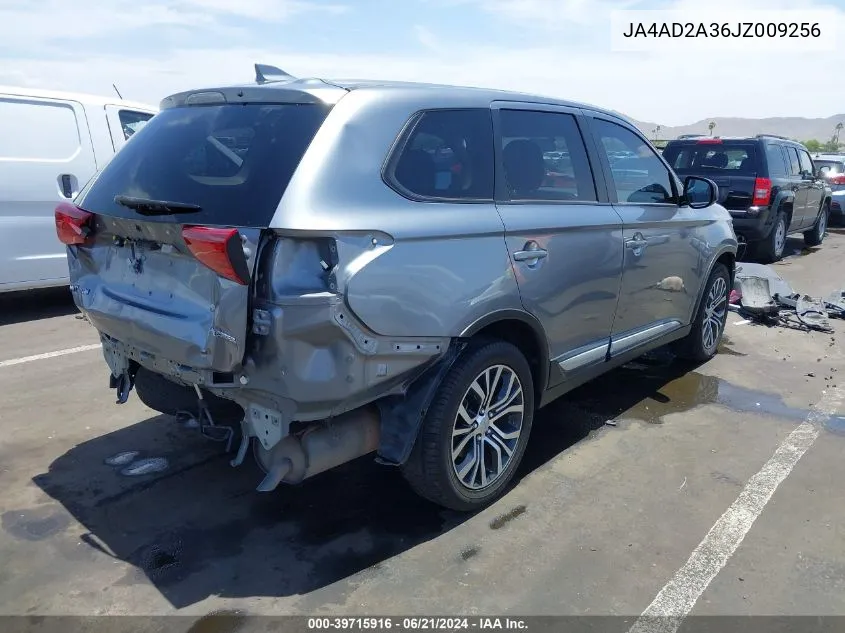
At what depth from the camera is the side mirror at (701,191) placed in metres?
5.16

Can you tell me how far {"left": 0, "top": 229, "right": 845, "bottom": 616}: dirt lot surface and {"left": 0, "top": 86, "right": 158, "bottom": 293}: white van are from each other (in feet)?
7.36

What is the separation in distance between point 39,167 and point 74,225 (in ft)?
13.1

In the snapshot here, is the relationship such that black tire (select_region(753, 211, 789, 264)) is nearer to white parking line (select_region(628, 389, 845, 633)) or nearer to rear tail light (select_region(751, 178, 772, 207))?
rear tail light (select_region(751, 178, 772, 207))

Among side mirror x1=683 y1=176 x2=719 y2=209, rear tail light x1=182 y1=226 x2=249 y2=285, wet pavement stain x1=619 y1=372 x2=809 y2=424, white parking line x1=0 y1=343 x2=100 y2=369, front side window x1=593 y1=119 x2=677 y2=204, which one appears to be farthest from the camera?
white parking line x1=0 y1=343 x2=100 y2=369

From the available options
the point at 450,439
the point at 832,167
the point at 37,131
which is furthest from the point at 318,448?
the point at 832,167

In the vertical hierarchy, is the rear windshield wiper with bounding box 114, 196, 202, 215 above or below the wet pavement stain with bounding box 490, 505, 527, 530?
above

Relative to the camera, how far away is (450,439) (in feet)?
10.6

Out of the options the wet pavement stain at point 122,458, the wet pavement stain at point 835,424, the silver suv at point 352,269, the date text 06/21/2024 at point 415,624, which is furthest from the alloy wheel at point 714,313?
the wet pavement stain at point 122,458

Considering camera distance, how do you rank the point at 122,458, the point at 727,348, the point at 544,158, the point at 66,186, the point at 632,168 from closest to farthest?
the point at 544,158 < the point at 122,458 < the point at 632,168 < the point at 727,348 < the point at 66,186

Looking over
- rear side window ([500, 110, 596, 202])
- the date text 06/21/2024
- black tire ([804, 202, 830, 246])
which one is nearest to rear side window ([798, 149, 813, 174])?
black tire ([804, 202, 830, 246])

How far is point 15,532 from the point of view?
3.24 metres

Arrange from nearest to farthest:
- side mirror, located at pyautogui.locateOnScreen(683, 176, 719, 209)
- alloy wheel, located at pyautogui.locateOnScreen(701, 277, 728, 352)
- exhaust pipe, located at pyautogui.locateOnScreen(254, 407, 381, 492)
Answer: exhaust pipe, located at pyautogui.locateOnScreen(254, 407, 381, 492)
side mirror, located at pyautogui.locateOnScreen(683, 176, 719, 209)
alloy wheel, located at pyautogui.locateOnScreen(701, 277, 728, 352)

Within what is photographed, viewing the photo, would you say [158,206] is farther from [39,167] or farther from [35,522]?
[39,167]

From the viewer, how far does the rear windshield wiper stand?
285 cm
